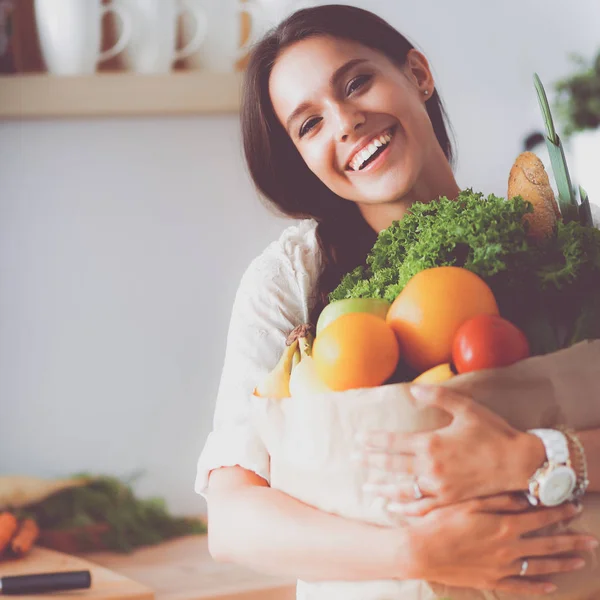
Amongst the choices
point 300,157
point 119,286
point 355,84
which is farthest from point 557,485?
point 119,286

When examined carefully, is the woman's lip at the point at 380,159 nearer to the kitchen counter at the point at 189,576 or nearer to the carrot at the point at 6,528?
the kitchen counter at the point at 189,576

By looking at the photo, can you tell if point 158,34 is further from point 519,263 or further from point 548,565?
point 548,565

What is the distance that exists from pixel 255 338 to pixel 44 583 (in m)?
0.86

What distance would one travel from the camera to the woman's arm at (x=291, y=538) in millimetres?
814

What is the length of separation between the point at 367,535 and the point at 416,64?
785 mm

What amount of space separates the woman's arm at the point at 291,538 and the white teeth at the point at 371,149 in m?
0.44

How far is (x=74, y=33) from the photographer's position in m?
2.23

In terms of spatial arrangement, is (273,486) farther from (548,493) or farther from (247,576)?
(247,576)

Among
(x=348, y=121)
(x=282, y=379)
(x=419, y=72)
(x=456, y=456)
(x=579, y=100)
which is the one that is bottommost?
(x=456, y=456)

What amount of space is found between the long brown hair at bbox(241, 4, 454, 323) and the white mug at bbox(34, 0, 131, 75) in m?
1.06

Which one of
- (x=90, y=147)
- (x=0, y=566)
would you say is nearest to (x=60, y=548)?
(x=0, y=566)

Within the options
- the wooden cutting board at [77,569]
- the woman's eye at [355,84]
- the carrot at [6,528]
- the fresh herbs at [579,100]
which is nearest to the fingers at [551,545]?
the woman's eye at [355,84]

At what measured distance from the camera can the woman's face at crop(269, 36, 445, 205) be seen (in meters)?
1.16

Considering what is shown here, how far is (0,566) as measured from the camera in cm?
193
